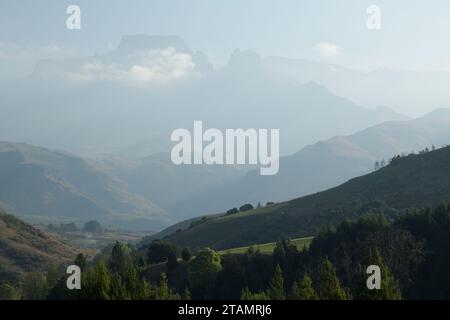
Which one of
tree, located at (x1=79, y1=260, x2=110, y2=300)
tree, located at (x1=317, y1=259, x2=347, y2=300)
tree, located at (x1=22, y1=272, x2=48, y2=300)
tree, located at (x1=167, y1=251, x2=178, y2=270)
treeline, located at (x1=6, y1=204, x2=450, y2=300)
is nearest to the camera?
tree, located at (x1=317, y1=259, x2=347, y2=300)

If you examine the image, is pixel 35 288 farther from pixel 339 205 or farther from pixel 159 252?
pixel 339 205

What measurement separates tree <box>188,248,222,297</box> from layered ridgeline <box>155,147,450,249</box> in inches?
2103

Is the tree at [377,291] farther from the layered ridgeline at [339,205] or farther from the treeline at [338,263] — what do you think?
the layered ridgeline at [339,205]

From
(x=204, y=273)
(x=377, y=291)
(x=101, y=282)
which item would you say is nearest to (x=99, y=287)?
(x=101, y=282)

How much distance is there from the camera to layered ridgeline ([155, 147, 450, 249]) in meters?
153

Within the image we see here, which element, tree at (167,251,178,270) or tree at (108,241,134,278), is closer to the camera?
tree at (167,251,178,270)

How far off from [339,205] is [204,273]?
8201 cm

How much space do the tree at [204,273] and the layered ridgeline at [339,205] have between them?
5343 cm

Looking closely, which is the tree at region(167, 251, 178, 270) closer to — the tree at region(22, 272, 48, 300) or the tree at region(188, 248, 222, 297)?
the tree at region(188, 248, 222, 297)

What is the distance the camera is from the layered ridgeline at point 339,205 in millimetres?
153125

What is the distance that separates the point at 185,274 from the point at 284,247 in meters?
18.7

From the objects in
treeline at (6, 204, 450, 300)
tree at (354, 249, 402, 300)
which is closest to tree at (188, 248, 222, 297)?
treeline at (6, 204, 450, 300)
